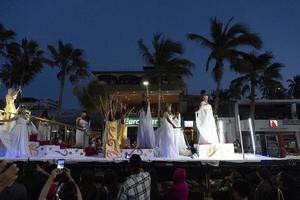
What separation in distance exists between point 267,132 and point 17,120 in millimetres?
25614

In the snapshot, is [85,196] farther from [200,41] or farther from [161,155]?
[200,41]

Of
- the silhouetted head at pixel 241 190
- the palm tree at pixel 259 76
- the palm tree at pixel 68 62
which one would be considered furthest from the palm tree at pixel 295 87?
the silhouetted head at pixel 241 190

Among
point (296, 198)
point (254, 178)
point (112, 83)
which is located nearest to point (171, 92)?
point (112, 83)

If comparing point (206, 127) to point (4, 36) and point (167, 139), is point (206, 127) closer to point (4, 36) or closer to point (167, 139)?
point (167, 139)

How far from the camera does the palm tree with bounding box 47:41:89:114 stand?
87.1 ft

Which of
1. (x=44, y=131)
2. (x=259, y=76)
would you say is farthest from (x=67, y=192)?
(x=259, y=76)

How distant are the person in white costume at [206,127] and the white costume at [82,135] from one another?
450 cm

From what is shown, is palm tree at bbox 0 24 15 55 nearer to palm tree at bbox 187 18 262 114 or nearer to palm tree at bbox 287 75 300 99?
palm tree at bbox 187 18 262 114

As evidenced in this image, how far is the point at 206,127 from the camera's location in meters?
9.26

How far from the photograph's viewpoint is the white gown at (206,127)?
9180 mm

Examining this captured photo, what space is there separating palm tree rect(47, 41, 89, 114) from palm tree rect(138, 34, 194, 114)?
7.31 meters

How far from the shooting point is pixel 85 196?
13.2ft

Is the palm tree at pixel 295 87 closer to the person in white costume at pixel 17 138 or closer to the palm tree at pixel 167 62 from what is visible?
the palm tree at pixel 167 62

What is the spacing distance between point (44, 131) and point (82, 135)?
1.49 m
